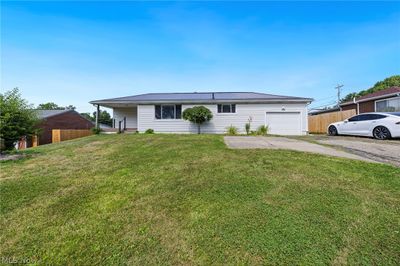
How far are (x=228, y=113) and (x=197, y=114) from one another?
101 inches

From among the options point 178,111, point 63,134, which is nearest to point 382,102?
point 178,111

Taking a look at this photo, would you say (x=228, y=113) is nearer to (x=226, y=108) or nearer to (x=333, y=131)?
(x=226, y=108)

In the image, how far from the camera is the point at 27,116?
25.5ft

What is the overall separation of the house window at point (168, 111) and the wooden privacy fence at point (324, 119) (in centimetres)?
1312

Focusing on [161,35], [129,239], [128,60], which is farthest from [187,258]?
[128,60]

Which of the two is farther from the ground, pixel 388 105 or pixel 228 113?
pixel 388 105

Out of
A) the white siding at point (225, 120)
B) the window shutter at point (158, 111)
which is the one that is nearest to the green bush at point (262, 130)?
the white siding at point (225, 120)

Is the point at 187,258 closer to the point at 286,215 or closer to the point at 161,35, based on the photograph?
the point at 286,215

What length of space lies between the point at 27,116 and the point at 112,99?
29.1 ft

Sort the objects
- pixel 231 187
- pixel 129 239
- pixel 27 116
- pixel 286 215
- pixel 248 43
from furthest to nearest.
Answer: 1. pixel 248 43
2. pixel 27 116
3. pixel 231 187
4. pixel 286 215
5. pixel 129 239

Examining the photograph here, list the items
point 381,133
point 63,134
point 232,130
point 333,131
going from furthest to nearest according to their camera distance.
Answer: point 63,134 → point 232,130 → point 333,131 → point 381,133

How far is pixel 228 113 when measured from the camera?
15852mm

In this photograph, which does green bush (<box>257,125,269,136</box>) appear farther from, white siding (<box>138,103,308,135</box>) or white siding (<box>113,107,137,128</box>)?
white siding (<box>113,107,137,128</box>)

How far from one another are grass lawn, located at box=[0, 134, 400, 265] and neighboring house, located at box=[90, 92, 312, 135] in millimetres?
10650
